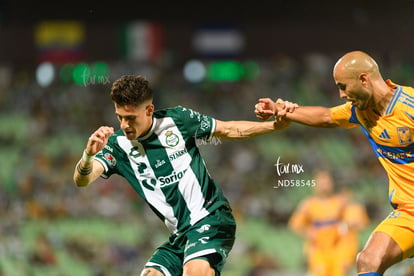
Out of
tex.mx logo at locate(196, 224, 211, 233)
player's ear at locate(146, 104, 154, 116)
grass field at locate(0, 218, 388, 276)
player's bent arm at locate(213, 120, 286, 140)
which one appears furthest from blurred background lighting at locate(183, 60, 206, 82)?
tex.mx logo at locate(196, 224, 211, 233)

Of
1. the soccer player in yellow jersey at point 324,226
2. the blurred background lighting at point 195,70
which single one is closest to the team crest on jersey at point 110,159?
the soccer player in yellow jersey at point 324,226

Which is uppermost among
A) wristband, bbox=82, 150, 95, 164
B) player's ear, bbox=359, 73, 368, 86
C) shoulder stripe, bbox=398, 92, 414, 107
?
player's ear, bbox=359, 73, 368, 86

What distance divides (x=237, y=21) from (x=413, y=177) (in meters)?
12.5

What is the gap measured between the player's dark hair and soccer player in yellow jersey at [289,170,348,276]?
18.0ft

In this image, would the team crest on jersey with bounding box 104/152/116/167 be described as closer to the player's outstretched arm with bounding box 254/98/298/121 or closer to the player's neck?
the player's outstretched arm with bounding box 254/98/298/121

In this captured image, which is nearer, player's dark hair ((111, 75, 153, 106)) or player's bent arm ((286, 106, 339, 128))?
player's dark hair ((111, 75, 153, 106))

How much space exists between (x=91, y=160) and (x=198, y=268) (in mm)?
1024

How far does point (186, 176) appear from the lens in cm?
498

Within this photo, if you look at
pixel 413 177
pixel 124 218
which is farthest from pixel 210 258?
pixel 124 218

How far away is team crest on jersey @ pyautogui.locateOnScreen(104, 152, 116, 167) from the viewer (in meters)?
5.06

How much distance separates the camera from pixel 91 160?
15.6 ft

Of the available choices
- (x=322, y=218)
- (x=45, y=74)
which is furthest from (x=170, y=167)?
(x=45, y=74)

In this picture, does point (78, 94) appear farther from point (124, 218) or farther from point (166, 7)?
point (166, 7)

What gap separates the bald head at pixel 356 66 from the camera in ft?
15.5
